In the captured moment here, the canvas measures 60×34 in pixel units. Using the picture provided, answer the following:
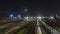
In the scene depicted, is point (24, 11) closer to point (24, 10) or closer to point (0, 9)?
point (24, 10)

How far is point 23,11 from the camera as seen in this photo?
172 m

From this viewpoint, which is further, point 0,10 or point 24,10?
point 24,10

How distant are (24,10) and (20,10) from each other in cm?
490

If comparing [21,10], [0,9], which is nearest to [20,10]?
[21,10]

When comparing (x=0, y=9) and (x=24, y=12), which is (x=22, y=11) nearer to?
(x=24, y=12)

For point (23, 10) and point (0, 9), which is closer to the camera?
point (0, 9)

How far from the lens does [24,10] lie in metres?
175

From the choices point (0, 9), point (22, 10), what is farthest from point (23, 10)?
point (0, 9)

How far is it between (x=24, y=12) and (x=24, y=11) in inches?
135

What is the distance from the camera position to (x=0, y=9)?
405ft

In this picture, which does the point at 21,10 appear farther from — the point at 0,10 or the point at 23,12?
the point at 0,10

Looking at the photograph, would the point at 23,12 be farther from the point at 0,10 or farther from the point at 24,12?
the point at 0,10

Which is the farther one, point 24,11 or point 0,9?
point 24,11

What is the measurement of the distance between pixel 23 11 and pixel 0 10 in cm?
5262
